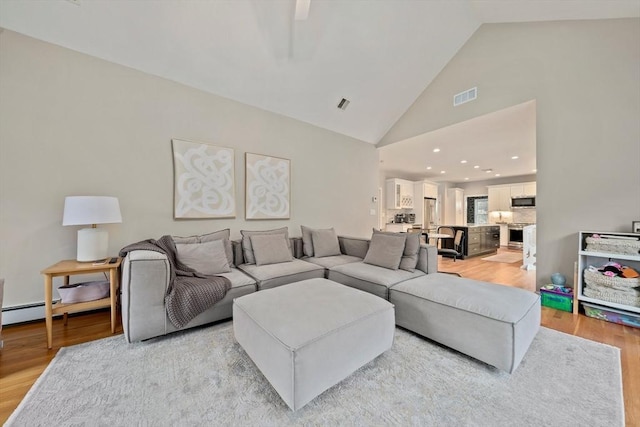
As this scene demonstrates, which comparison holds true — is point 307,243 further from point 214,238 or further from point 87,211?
point 87,211

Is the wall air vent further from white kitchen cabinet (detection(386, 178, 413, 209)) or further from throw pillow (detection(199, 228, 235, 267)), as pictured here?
white kitchen cabinet (detection(386, 178, 413, 209))

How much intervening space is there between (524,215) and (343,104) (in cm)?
814

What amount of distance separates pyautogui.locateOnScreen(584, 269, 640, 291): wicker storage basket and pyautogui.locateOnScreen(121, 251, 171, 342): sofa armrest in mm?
4241

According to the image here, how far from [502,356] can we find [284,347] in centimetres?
144

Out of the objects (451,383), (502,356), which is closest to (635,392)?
(502,356)

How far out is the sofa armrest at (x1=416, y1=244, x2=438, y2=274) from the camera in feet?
9.32

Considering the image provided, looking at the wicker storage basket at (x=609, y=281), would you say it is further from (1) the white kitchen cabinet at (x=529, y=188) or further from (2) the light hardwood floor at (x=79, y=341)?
(1) the white kitchen cabinet at (x=529, y=188)

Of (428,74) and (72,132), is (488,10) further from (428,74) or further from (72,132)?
(72,132)

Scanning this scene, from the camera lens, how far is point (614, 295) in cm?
238

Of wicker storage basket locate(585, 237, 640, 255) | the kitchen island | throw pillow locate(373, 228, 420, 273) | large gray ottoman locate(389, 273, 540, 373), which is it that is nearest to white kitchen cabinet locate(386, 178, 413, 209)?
the kitchen island

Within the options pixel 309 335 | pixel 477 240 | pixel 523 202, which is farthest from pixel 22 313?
pixel 523 202

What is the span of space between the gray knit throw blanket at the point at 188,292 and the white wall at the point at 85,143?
2.60ft

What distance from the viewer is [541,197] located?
3064 millimetres

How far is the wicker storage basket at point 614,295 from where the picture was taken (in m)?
2.28
